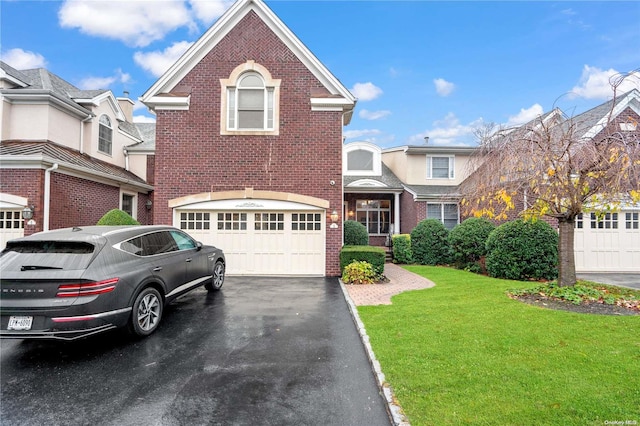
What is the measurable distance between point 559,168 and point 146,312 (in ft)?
29.1

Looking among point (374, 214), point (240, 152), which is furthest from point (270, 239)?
point (374, 214)

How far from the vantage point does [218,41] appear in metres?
10.5

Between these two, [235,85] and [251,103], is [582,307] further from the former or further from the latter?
[235,85]

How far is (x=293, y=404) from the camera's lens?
3.20 m

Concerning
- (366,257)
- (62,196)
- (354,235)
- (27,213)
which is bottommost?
(366,257)

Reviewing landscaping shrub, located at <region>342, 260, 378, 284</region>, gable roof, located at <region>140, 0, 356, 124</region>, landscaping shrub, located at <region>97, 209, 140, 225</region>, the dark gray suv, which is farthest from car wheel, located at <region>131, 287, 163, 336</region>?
gable roof, located at <region>140, 0, 356, 124</region>

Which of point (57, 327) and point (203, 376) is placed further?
point (57, 327)

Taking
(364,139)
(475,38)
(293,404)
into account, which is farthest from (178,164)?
(475,38)

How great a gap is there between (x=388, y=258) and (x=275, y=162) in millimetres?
8214

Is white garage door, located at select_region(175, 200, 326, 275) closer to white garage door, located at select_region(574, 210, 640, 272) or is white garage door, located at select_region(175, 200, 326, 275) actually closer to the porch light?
the porch light

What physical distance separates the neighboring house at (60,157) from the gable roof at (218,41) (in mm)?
4082

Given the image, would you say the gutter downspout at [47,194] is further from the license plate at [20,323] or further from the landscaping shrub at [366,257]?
the landscaping shrub at [366,257]

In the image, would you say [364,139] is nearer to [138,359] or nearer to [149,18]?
[149,18]

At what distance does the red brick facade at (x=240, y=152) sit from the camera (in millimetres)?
10289
